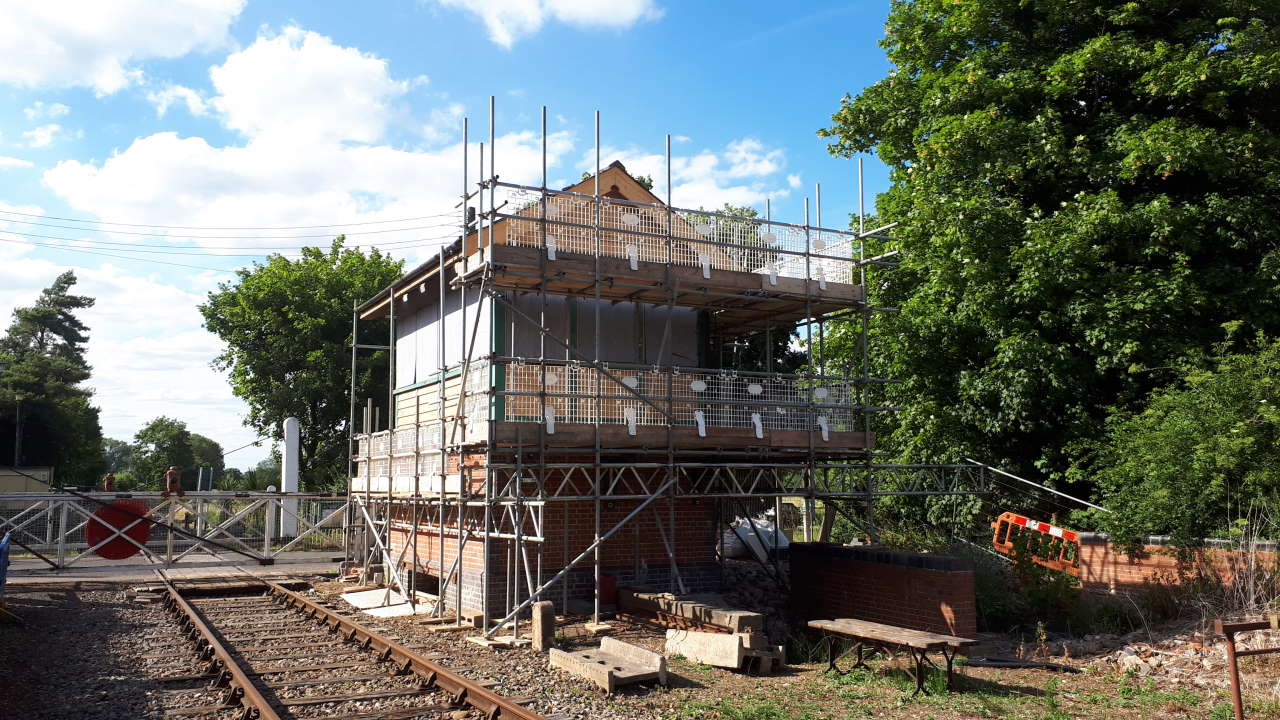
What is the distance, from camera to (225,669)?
33.8ft

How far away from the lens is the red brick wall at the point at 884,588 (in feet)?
38.8

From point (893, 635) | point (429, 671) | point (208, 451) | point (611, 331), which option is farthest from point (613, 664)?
point (208, 451)

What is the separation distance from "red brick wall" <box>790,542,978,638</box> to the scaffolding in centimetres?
157

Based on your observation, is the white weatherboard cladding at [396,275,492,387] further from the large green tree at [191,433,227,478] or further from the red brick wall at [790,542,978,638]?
the large green tree at [191,433,227,478]

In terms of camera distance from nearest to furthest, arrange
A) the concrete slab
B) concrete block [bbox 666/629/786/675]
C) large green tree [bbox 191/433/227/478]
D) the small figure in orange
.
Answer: concrete block [bbox 666/629/786/675] → the concrete slab → the small figure in orange → large green tree [bbox 191/433/227/478]

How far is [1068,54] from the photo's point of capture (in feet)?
61.8

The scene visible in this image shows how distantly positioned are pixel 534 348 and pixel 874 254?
36.8 ft

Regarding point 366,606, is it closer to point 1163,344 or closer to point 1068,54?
point 1163,344

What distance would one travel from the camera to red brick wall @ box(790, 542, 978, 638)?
1181 centimetres

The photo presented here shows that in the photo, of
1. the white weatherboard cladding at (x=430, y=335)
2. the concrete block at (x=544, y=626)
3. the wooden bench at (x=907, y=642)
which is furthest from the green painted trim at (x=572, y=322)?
the wooden bench at (x=907, y=642)

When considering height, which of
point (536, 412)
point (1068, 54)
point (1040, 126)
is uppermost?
point (1068, 54)

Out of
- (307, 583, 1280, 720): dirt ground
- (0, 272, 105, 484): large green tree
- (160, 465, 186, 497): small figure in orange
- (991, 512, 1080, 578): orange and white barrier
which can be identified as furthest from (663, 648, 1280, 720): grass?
(0, 272, 105, 484): large green tree

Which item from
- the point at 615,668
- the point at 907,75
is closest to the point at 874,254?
the point at 907,75

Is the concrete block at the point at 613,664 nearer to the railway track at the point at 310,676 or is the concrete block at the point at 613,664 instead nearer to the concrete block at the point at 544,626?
the concrete block at the point at 544,626
